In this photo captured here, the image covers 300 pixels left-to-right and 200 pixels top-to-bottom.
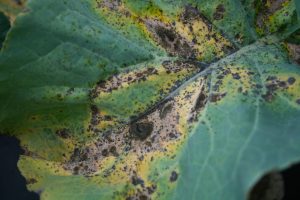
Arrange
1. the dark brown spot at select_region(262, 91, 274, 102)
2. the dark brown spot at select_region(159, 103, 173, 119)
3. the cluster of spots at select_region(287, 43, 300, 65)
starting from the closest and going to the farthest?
the dark brown spot at select_region(262, 91, 274, 102)
the dark brown spot at select_region(159, 103, 173, 119)
the cluster of spots at select_region(287, 43, 300, 65)

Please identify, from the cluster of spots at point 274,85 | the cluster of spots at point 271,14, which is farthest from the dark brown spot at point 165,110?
the cluster of spots at point 271,14

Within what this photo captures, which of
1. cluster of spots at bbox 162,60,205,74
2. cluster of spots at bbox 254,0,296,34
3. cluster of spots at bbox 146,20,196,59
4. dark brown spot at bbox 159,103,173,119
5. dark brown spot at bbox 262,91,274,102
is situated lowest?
dark brown spot at bbox 159,103,173,119

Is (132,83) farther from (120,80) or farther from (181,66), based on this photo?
(181,66)

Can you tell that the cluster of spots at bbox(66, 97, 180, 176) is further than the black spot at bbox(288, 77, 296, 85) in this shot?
Yes

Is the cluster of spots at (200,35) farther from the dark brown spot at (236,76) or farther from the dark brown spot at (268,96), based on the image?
the dark brown spot at (268,96)

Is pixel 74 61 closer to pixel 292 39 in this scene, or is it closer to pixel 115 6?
pixel 115 6

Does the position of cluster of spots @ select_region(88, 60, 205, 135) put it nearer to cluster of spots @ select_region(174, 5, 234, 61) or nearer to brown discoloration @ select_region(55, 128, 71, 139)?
cluster of spots @ select_region(174, 5, 234, 61)

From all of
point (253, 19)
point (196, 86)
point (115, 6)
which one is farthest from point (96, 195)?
point (253, 19)

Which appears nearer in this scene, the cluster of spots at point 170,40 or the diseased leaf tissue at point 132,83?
the diseased leaf tissue at point 132,83

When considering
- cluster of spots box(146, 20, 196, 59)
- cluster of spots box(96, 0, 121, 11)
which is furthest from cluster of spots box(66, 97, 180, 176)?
A: cluster of spots box(96, 0, 121, 11)
